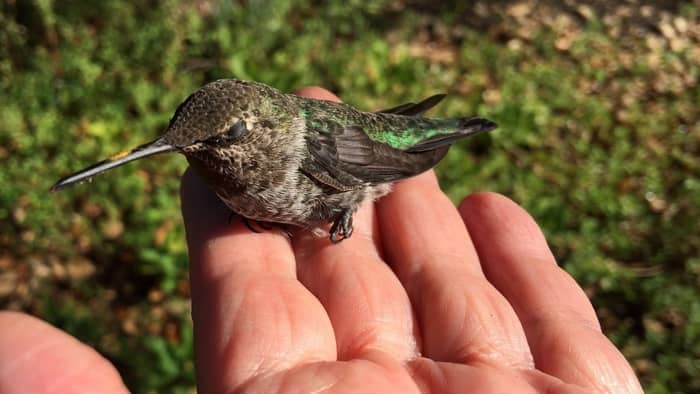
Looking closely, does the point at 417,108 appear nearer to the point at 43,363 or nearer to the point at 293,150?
the point at 293,150

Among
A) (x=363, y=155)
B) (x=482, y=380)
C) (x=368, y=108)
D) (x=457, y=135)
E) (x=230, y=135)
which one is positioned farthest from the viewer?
(x=368, y=108)

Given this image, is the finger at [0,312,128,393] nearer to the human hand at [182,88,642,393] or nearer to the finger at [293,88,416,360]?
the human hand at [182,88,642,393]

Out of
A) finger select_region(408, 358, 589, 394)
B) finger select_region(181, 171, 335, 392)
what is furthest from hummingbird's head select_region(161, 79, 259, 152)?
finger select_region(408, 358, 589, 394)

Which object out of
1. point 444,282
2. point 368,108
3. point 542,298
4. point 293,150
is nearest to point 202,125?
point 293,150

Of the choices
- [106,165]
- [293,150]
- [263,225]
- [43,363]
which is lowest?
[263,225]

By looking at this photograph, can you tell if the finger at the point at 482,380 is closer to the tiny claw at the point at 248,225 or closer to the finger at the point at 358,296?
the finger at the point at 358,296

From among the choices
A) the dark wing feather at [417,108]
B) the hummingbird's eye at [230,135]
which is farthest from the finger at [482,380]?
the dark wing feather at [417,108]
